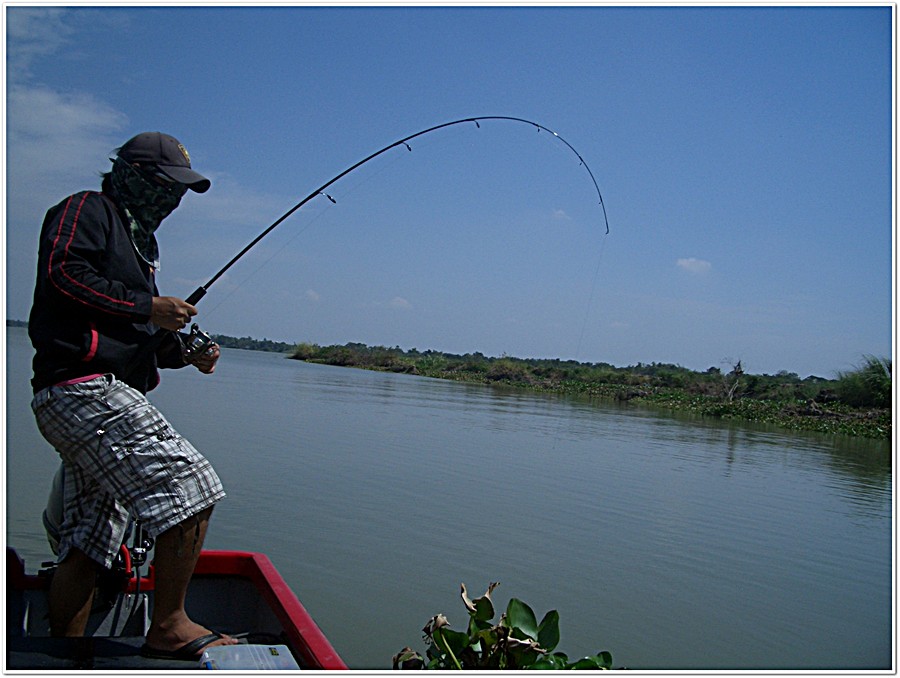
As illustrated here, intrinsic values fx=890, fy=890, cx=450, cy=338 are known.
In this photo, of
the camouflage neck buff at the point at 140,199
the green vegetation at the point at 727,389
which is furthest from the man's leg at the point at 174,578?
the green vegetation at the point at 727,389

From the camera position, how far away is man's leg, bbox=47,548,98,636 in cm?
236

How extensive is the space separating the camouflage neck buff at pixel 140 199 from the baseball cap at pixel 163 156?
36 mm

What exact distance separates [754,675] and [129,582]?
7.31ft

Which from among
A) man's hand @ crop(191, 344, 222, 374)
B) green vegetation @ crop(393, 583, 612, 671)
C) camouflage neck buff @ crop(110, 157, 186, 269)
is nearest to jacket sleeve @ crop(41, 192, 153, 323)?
camouflage neck buff @ crop(110, 157, 186, 269)

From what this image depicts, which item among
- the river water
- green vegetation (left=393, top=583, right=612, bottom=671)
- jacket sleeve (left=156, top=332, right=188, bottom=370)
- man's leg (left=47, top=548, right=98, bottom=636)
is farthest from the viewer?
the river water

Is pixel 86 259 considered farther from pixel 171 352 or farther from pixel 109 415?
pixel 171 352

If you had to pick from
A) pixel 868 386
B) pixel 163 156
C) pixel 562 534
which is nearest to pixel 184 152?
pixel 163 156

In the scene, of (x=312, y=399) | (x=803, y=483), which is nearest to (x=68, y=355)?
(x=803, y=483)

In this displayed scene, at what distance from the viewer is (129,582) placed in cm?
274

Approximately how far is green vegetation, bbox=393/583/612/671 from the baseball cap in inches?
54.5

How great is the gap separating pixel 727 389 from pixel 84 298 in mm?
26486

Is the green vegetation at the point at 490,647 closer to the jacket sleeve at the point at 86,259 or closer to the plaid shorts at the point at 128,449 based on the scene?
the plaid shorts at the point at 128,449

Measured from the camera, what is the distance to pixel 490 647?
2494mm

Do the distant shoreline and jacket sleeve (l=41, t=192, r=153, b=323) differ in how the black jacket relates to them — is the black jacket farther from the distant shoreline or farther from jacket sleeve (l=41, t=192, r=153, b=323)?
the distant shoreline
